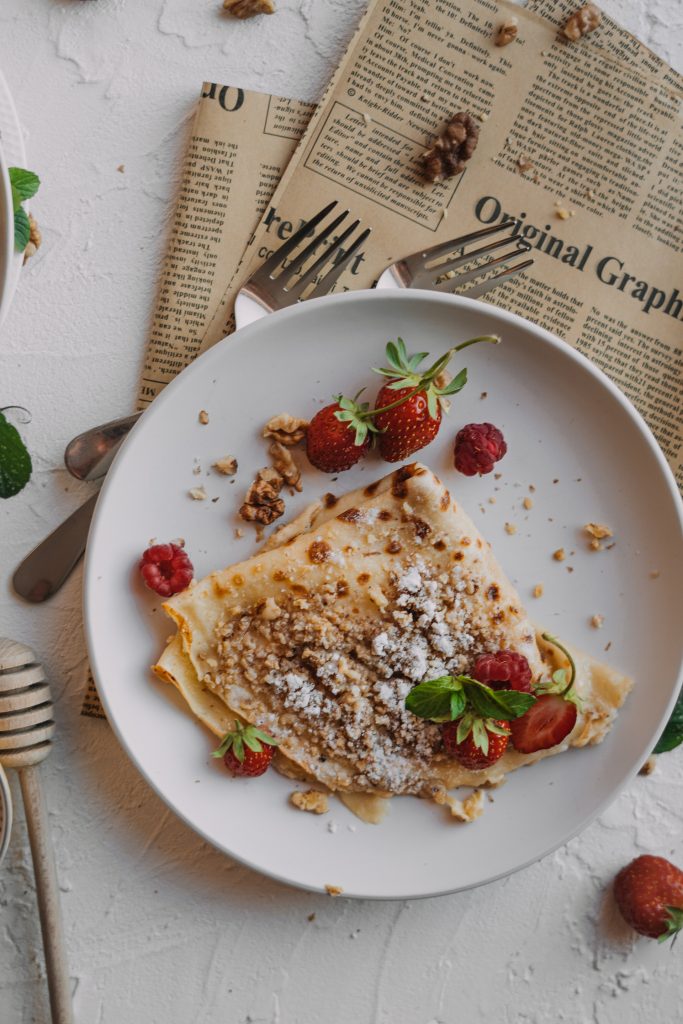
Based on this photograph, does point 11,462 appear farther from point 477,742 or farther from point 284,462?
point 477,742

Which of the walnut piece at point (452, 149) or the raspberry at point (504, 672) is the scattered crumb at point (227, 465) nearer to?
the raspberry at point (504, 672)

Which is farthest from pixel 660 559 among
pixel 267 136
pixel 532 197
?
pixel 267 136

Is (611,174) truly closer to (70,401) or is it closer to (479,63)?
(479,63)

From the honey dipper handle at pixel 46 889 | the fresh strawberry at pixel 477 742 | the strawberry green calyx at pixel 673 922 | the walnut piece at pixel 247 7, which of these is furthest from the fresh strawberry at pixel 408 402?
the strawberry green calyx at pixel 673 922

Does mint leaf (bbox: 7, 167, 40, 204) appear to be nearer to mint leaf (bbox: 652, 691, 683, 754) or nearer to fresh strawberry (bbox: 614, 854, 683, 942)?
mint leaf (bbox: 652, 691, 683, 754)

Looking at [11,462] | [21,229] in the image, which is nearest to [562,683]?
[11,462]

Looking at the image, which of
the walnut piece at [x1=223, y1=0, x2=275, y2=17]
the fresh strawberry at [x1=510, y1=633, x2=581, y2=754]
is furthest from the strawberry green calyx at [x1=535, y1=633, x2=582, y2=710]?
the walnut piece at [x1=223, y1=0, x2=275, y2=17]
